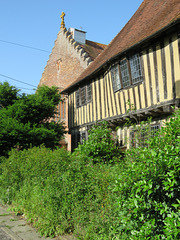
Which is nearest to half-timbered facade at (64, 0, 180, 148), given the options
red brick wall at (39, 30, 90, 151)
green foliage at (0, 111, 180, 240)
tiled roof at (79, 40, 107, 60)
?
green foliage at (0, 111, 180, 240)

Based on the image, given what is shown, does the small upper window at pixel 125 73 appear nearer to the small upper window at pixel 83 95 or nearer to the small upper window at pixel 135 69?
the small upper window at pixel 135 69

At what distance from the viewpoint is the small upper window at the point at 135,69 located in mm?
8500

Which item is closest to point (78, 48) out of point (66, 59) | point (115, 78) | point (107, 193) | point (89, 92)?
point (66, 59)

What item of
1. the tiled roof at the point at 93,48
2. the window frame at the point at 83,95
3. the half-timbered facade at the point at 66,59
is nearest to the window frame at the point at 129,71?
the window frame at the point at 83,95

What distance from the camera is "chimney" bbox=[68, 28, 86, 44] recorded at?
60.7ft

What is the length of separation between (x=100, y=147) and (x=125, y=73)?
2.91 metres

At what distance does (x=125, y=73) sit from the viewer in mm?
9188

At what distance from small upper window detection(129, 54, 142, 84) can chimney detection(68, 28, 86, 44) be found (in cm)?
1076

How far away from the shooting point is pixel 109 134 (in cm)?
944

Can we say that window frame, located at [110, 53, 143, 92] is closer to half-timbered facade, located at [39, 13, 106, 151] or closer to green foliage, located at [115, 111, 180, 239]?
green foliage, located at [115, 111, 180, 239]

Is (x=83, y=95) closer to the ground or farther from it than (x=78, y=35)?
closer to the ground

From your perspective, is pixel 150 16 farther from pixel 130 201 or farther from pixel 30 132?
pixel 130 201

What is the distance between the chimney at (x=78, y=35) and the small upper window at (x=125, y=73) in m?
10.2

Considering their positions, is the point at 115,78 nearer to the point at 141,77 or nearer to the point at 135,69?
the point at 135,69
